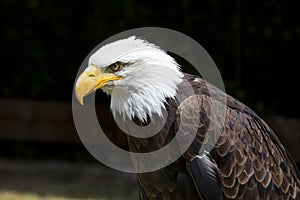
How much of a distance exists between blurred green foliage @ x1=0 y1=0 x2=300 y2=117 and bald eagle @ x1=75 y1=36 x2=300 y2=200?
4092 mm

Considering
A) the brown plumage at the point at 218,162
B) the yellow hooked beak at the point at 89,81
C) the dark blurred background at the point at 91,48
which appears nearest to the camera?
the yellow hooked beak at the point at 89,81

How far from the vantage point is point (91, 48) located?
31.0 ft

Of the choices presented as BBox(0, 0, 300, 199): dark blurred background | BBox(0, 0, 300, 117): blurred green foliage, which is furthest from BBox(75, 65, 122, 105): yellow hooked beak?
BBox(0, 0, 300, 117): blurred green foliage

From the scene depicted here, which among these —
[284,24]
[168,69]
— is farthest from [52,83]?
[168,69]

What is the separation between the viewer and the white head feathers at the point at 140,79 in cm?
421

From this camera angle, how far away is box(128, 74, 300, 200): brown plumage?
4.35m

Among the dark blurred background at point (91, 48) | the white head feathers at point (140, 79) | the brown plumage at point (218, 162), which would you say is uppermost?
the white head feathers at point (140, 79)

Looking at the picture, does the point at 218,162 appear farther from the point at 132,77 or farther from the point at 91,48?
the point at 91,48

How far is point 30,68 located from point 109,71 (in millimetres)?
5620

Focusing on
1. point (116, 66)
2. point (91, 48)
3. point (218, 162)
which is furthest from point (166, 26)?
point (116, 66)

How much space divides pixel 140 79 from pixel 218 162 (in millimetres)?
729

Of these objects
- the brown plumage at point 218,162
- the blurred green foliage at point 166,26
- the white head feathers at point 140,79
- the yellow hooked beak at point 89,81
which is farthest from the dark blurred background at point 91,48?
the yellow hooked beak at point 89,81

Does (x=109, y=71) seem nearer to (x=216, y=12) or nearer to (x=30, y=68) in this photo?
(x=216, y=12)

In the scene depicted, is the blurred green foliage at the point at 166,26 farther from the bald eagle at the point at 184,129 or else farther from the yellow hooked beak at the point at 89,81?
the yellow hooked beak at the point at 89,81
